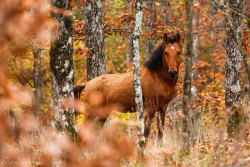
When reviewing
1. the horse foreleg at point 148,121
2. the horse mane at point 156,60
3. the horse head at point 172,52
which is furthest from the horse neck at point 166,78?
the horse foreleg at point 148,121

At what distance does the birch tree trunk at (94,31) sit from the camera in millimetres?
8047

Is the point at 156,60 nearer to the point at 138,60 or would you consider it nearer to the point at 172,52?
the point at 172,52

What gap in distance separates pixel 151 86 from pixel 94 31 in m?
2.69

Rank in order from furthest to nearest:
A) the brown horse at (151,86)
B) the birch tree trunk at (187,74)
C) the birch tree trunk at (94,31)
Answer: the birch tree trunk at (94,31), the brown horse at (151,86), the birch tree trunk at (187,74)

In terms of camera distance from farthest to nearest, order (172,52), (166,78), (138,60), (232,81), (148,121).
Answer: (166,78) → (148,121) → (232,81) → (172,52) → (138,60)

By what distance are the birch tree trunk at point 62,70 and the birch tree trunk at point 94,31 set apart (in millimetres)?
3564

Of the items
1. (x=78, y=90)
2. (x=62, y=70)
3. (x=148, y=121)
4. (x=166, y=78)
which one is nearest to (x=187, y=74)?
(x=62, y=70)

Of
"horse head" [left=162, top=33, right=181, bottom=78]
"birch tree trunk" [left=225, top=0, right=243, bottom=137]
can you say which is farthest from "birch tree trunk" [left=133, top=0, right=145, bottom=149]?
"birch tree trunk" [left=225, top=0, right=243, bottom=137]

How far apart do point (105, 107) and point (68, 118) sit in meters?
3.12

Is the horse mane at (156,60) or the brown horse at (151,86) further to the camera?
the horse mane at (156,60)

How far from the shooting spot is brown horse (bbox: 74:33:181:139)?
6301 mm

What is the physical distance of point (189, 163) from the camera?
4.20 metres

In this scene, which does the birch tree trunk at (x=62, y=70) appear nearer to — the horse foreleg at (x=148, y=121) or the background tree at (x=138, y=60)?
the background tree at (x=138, y=60)

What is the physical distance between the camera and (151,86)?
22.4 feet
